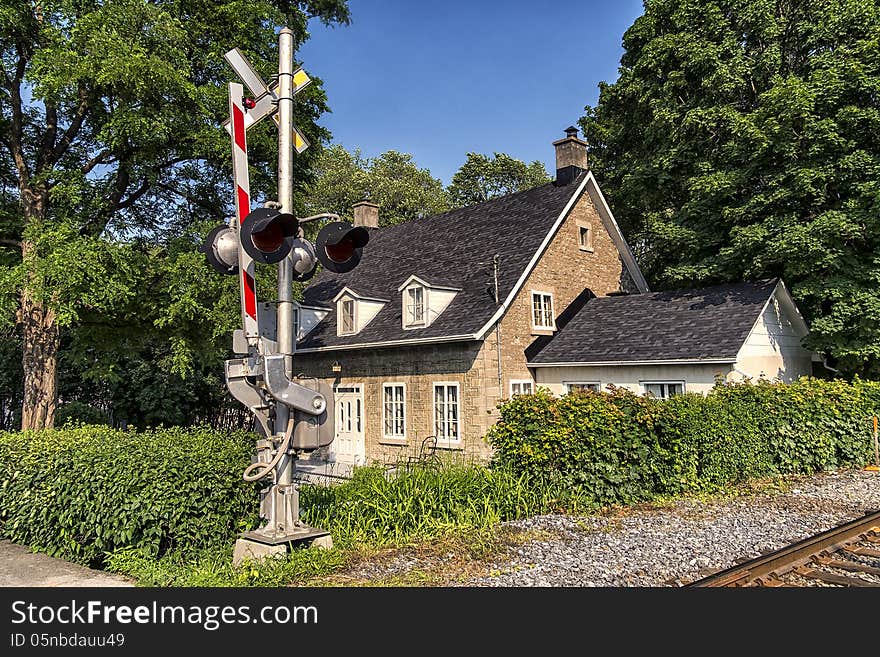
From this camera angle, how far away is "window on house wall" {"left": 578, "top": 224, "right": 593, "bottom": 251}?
20.3m

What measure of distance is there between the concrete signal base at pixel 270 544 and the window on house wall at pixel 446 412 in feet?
33.9

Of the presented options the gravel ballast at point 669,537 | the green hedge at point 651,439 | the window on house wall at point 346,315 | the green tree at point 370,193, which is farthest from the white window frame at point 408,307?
the green tree at point 370,193

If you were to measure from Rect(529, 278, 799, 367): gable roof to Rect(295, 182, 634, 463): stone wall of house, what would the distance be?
107 centimetres

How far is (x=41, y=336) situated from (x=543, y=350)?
12.4m

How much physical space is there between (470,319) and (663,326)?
508 cm

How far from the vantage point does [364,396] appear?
763 inches

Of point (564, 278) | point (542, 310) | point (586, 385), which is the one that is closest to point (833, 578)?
point (586, 385)

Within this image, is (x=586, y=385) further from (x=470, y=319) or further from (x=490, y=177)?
(x=490, y=177)

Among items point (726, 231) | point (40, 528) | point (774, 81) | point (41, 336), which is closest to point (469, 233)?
point (726, 231)

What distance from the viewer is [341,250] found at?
650cm

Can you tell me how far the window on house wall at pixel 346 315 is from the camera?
20.4 m

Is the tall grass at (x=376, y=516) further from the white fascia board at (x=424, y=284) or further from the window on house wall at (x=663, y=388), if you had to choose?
the white fascia board at (x=424, y=284)

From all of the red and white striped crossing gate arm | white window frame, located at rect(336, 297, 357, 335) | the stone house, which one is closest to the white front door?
the stone house

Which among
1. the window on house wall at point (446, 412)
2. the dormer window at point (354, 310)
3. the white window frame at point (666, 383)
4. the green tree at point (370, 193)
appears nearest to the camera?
the white window frame at point (666, 383)
